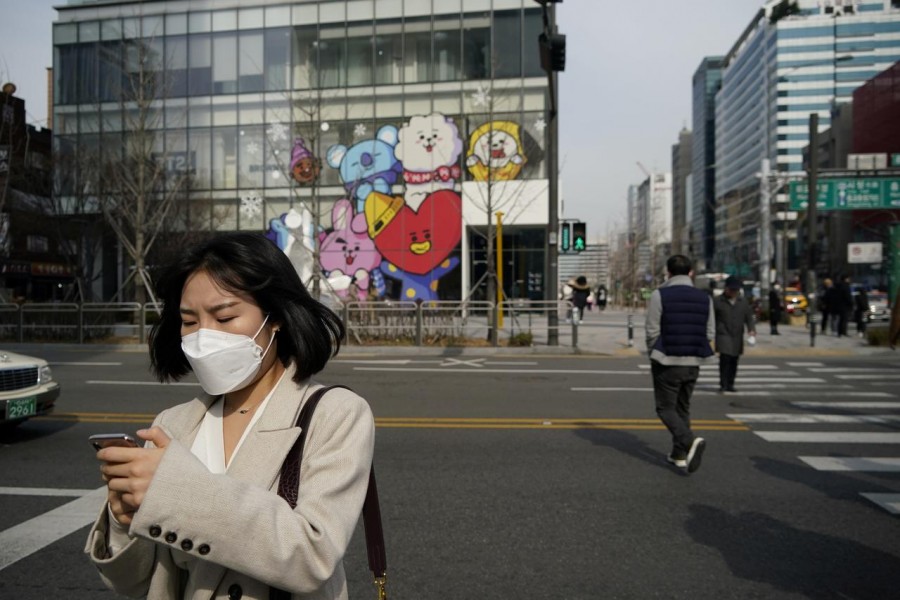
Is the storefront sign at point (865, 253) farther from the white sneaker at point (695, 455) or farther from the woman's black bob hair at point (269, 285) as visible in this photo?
the woman's black bob hair at point (269, 285)

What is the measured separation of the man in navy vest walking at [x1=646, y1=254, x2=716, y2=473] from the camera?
6.87 metres

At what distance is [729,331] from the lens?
38.6 feet

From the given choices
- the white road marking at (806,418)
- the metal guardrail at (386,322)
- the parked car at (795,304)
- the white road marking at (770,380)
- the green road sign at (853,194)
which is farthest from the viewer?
the parked car at (795,304)

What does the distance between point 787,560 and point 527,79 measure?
29228mm

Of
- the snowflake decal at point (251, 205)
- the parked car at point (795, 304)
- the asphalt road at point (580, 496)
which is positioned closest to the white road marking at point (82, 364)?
the asphalt road at point (580, 496)

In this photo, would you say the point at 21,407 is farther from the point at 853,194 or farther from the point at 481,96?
the point at 853,194

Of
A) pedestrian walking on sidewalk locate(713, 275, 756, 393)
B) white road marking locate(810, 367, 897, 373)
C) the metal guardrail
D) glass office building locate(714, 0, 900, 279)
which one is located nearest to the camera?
pedestrian walking on sidewalk locate(713, 275, 756, 393)

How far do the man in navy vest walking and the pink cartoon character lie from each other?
84.8 ft

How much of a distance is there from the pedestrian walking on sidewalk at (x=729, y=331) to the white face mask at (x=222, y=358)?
10983mm

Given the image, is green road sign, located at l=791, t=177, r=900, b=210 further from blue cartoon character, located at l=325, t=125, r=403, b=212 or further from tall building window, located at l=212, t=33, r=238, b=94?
tall building window, located at l=212, t=33, r=238, b=94

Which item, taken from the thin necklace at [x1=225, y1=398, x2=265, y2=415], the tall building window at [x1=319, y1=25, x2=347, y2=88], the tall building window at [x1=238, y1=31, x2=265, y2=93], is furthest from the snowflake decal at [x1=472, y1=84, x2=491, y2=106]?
the thin necklace at [x1=225, y1=398, x2=265, y2=415]

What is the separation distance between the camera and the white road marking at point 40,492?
5914 millimetres

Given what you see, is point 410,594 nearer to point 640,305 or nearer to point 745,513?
point 745,513

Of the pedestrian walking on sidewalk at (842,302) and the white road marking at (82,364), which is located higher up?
the pedestrian walking on sidewalk at (842,302)
